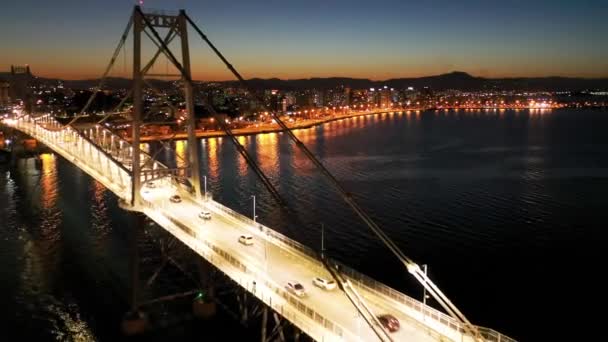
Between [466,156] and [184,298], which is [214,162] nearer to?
[466,156]

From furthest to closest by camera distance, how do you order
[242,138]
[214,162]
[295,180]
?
[242,138], [214,162], [295,180]

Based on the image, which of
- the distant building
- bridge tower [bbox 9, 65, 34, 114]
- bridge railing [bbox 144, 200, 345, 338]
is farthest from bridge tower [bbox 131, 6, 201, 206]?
the distant building

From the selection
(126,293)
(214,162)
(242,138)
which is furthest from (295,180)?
(242,138)

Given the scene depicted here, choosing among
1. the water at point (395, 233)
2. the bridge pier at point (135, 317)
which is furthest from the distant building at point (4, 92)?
the bridge pier at point (135, 317)

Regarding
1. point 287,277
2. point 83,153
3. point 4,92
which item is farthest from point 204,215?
point 4,92

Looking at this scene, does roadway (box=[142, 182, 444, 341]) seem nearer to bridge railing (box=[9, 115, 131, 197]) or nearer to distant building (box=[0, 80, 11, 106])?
bridge railing (box=[9, 115, 131, 197])

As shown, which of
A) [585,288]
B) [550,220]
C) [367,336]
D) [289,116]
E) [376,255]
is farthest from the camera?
[289,116]
